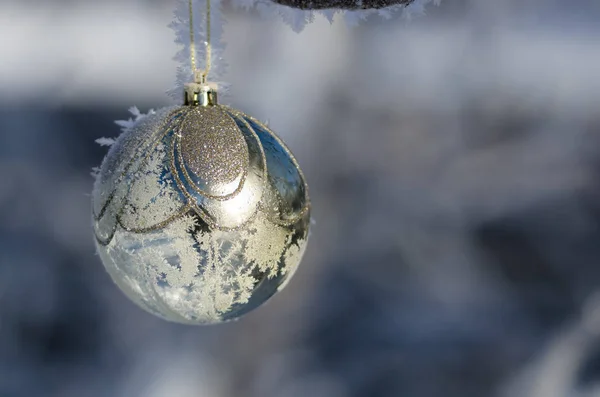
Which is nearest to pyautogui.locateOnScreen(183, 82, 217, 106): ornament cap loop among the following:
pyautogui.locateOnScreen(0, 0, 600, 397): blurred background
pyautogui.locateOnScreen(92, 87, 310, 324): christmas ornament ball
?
pyautogui.locateOnScreen(92, 87, 310, 324): christmas ornament ball

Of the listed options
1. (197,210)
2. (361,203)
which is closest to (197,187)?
(197,210)

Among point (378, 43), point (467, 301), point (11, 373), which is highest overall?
point (378, 43)

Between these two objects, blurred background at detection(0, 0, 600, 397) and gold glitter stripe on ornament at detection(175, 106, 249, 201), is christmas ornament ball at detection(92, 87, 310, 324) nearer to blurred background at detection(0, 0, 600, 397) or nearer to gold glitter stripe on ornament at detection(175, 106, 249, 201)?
gold glitter stripe on ornament at detection(175, 106, 249, 201)

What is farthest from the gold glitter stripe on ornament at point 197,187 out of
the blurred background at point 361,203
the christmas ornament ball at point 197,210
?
the blurred background at point 361,203

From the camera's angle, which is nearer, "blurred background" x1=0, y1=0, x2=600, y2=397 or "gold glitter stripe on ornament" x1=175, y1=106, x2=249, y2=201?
"gold glitter stripe on ornament" x1=175, y1=106, x2=249, y2=201

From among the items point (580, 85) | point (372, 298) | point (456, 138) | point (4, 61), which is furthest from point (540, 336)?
point (4, 61)

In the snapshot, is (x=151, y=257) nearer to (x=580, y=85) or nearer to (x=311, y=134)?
(x=311, y=134)

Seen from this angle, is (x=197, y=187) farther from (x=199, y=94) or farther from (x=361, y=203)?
(x=361, y=203)
